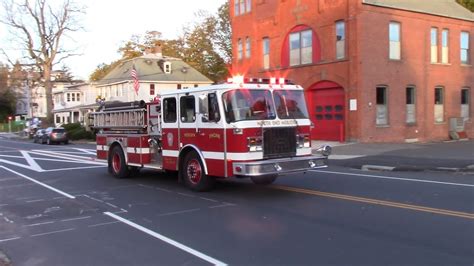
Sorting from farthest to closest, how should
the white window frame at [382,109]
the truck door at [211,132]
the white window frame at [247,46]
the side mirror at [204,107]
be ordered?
the white window frame at [247,46] → the white window frame at [382,109] → the side mirror at [204,107] → the truck door at [211,132]

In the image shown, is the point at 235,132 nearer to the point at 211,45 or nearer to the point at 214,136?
the point at 214,136

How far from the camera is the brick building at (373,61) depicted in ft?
86.8

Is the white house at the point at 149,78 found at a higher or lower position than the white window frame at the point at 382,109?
higher

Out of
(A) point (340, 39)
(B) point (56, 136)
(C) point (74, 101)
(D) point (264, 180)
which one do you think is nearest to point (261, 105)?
(D) point (264, 180)

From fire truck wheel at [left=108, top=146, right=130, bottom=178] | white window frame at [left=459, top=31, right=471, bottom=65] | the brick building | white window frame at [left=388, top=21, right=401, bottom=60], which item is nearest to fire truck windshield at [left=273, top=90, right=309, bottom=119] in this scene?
fire truck wheel at [left=108, top=146, right=130, bottom=178]

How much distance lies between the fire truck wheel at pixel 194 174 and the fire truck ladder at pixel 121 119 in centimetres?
237

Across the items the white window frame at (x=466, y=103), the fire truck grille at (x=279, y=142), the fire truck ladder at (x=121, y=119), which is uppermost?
the white window frame at (x=466, y=103)

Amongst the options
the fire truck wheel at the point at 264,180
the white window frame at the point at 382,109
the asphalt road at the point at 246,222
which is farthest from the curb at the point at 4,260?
the white window frame at the point at 382,109

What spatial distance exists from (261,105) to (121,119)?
5.60 metres

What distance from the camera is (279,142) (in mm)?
10594

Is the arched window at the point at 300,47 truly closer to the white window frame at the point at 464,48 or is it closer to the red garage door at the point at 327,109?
the red garage door at the point at 327,109

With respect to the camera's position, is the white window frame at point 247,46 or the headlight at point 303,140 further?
the white window frame at point 247,46

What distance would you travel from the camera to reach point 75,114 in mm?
75688

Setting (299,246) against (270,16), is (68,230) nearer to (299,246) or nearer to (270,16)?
(299,246)
